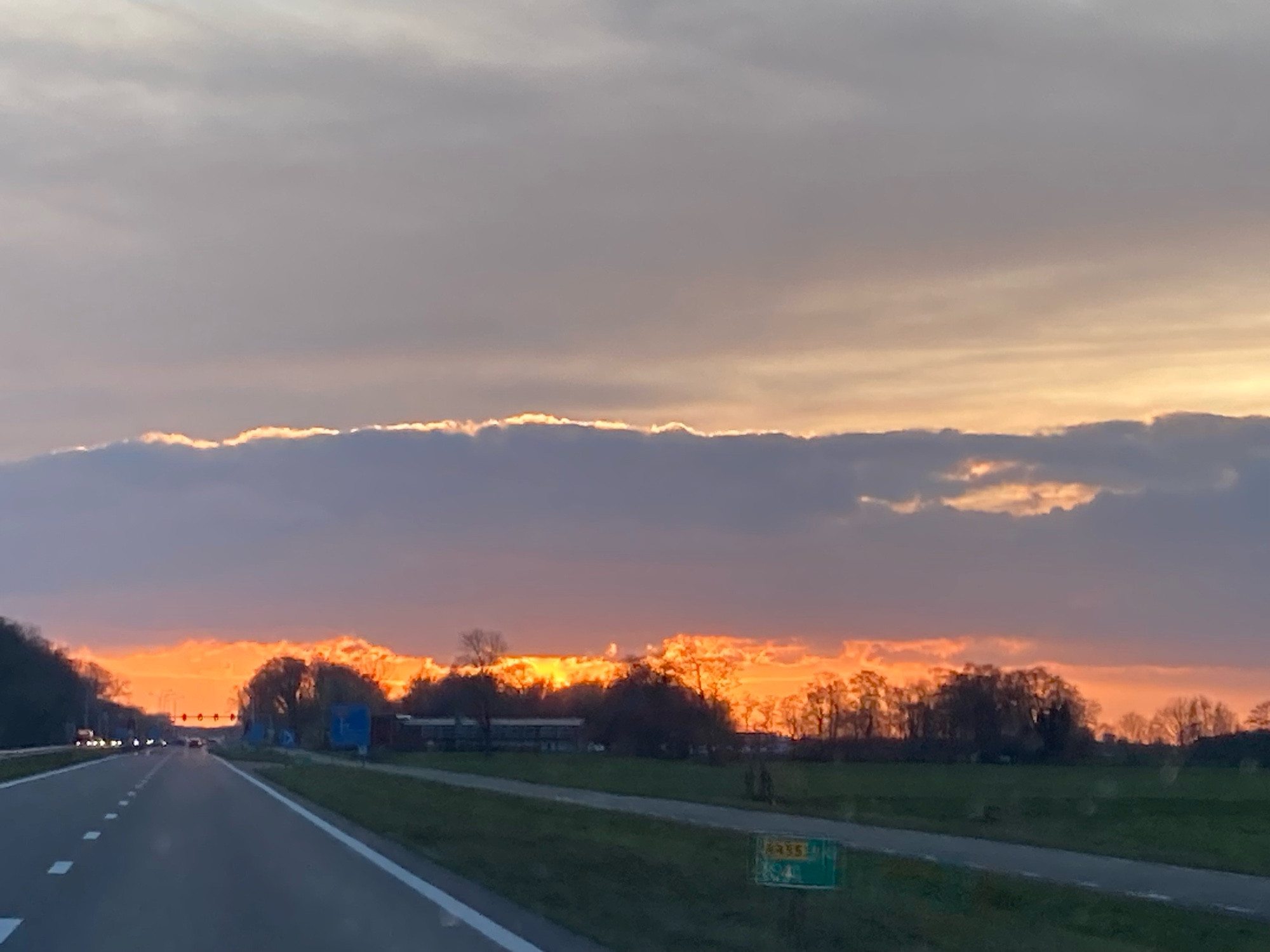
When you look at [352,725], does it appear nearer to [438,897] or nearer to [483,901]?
[438,897]

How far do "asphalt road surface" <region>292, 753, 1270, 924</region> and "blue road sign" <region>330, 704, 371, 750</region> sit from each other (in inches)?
1284

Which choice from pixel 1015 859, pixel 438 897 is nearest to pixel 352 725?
pixel 1015 859

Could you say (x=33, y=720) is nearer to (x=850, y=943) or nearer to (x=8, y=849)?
(x=8, y=849)

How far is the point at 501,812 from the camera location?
1538 inches

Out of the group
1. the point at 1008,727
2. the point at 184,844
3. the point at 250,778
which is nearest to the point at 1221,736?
the point at 1008,727

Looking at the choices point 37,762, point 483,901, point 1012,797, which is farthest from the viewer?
point 37,762

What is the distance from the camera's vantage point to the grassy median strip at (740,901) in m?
15.8

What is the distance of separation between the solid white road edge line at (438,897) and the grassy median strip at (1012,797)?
1557cm

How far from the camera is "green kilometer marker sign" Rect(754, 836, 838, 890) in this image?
14016 millimetres

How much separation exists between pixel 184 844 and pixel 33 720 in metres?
160

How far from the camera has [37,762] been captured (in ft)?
283

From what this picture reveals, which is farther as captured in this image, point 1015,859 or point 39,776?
point 39,776

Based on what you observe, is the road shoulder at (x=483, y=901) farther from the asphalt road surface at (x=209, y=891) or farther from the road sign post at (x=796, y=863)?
the road sign post at (x=796, y=863)

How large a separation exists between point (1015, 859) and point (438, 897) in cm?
1600
